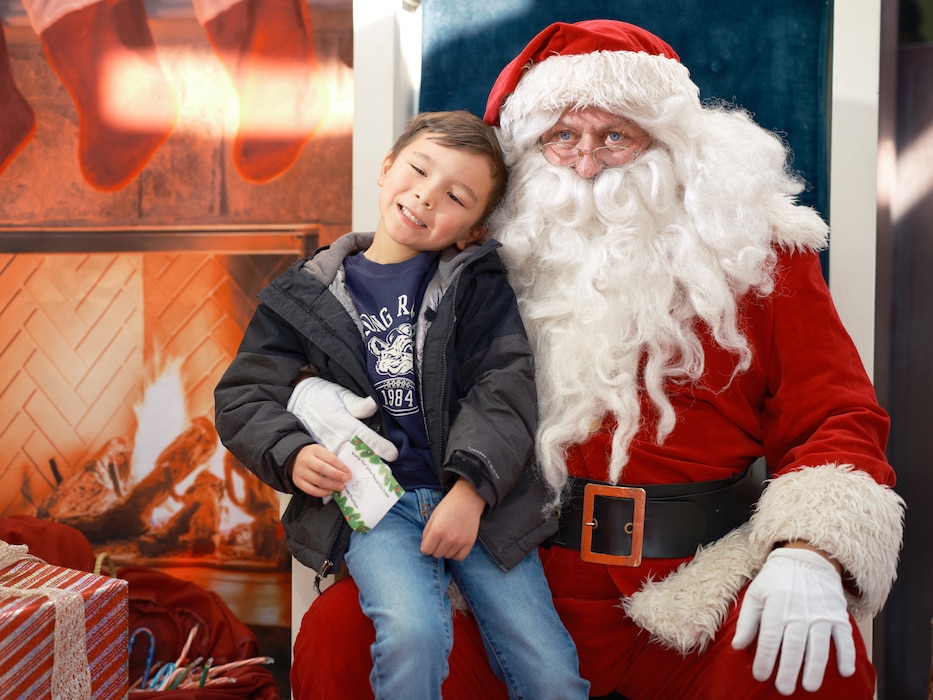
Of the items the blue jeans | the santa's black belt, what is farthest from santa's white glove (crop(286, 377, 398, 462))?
the santa's black belt

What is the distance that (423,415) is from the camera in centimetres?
172

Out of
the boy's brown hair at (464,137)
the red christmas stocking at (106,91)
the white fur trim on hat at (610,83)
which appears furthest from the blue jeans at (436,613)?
the red christmas stocking at (106,91)

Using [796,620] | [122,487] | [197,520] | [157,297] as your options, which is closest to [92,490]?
[122,487]

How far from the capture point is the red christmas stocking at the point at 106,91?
2684 millimetres

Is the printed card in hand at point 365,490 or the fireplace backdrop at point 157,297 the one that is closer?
the printed card in hand at point 365,490

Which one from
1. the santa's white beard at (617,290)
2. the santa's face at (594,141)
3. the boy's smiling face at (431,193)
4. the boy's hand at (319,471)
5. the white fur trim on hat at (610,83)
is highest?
the white fur trim on hat at (610,83)

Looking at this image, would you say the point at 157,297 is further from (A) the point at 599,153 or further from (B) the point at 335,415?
(A) the point at 599,153

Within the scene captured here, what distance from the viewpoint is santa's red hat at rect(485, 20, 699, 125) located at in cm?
180

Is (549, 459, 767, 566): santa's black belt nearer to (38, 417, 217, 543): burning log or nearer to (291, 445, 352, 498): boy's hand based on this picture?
(291, 445, 352, 498): boy's hand

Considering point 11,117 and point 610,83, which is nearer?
point 610,83

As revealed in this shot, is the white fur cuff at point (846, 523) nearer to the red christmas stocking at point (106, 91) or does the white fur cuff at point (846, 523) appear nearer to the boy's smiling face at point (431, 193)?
the boy's smiling face at point (431, 193)

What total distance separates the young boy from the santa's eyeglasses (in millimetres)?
127

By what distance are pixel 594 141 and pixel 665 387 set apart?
574mm

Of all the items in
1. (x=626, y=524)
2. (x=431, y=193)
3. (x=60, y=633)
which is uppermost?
(x=431, y=193)
